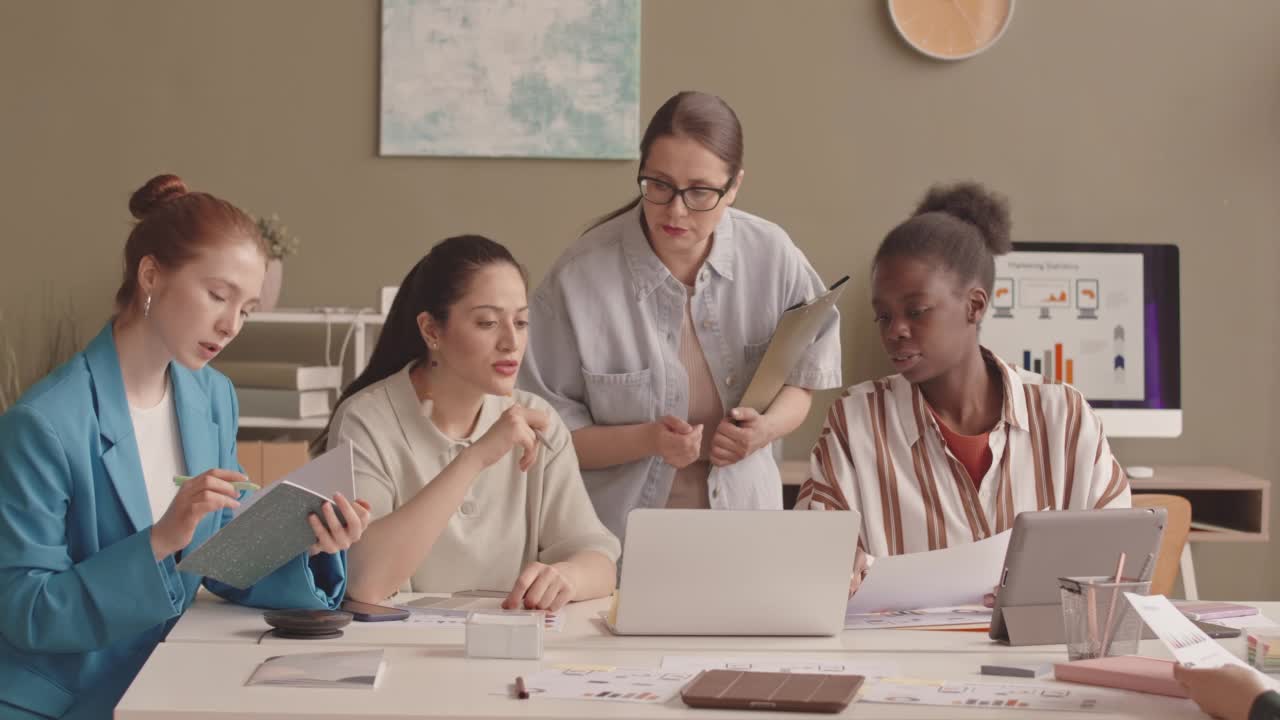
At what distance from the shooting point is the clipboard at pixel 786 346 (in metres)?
2.14

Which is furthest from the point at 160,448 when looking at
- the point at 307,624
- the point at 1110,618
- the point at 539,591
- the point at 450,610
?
the point at 1110,618

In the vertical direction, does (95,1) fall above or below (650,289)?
above

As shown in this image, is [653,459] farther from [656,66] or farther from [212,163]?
[212,163]

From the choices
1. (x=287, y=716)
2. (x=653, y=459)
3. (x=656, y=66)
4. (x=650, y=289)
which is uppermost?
(x=656, y=66)

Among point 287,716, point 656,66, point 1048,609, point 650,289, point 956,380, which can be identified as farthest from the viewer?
point 656,66

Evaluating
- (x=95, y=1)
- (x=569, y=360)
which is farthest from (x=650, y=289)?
(x=95, y=1)

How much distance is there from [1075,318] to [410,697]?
9.22 feet

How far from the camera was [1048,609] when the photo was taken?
5.44 feet

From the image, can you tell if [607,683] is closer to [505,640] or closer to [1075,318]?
[505,640]

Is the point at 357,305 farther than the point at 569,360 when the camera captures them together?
Yes

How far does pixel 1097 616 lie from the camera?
1.54 meters

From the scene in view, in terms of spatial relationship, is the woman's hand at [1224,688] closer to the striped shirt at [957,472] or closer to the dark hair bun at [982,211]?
the striped shirt at [957,472]

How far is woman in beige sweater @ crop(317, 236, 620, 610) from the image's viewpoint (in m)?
2.02

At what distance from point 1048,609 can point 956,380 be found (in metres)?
0.60
